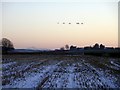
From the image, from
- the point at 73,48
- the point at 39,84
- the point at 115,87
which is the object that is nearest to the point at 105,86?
the point at 115,87

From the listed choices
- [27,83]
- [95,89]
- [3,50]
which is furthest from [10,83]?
[3,50]

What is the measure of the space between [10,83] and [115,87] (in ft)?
16.6

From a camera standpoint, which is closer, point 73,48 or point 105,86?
point 105,86

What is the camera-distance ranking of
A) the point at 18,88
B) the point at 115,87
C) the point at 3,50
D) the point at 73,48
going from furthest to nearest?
1. the point at 73,48
2. the point at 3,50
3. the point at 115,87
4. the point at 18,88

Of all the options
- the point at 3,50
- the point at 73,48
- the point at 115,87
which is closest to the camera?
the point at 115,87

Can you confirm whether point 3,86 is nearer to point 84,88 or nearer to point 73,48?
point 84,88

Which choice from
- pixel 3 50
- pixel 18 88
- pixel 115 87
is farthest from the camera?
pixel 3 50

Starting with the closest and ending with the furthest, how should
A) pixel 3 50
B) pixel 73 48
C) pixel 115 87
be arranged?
pixel 115 87 → pixel 3 50 → pixel 73 48

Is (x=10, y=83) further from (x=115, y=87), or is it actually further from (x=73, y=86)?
(x=115, y=87)

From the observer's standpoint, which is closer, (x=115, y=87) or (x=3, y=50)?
(x=115, y=87)

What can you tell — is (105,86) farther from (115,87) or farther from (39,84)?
(39,84)

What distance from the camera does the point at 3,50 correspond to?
2746 inches

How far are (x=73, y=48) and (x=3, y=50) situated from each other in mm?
37707

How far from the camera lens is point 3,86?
532 inches
